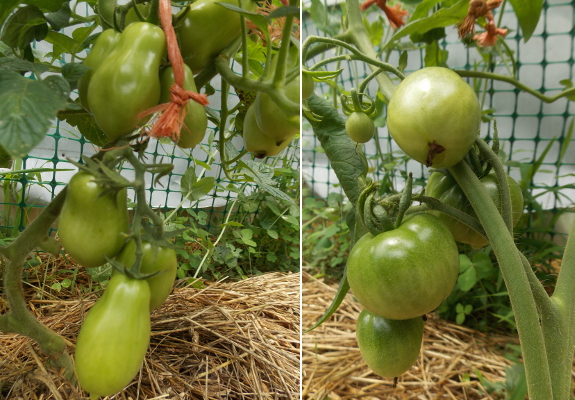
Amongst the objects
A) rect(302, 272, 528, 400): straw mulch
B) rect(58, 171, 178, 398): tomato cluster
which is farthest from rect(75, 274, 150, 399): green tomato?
rect(302, 272, 528, 400): straw mulch

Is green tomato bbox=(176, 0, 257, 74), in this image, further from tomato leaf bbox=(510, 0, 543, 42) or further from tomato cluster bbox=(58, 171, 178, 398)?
tomato leaf bbox=(510, 0, 543, 42)

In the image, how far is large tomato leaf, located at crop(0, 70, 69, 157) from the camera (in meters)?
0.27

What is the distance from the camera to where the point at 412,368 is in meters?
0.88

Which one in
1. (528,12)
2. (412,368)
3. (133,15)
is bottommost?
(412,368)

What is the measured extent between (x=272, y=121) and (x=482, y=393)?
648 mm

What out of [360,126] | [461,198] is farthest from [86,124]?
[461,198]

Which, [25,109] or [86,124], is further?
[86,124]

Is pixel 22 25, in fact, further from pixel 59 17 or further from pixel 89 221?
pixel 89 221

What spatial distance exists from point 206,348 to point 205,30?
13.3 inches

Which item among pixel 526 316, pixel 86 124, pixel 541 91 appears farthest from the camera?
pixel 541 91

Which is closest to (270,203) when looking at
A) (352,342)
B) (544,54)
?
(352,342)

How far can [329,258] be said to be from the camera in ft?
4.56

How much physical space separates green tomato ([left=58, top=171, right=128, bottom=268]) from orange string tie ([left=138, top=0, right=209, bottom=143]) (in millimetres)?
57

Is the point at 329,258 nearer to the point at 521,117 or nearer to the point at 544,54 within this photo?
the point at 521,117
